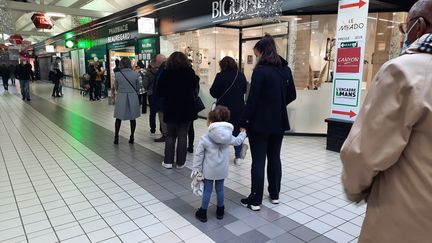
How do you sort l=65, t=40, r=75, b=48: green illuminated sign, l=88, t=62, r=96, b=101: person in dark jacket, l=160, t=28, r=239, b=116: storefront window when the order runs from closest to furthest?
l=160, t=28, r=239, b=116: storefront window → l=88, t=62, r=96, b=101: person in dark jacket → l=65, t=40, r=75, b=48: green illuminated sign

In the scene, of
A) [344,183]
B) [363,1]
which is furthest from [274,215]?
[363,1]

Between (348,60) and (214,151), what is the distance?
9.86 ft

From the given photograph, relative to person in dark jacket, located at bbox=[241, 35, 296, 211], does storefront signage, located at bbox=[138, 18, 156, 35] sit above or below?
above

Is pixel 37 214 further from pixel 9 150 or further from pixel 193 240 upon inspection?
pixel 9 150

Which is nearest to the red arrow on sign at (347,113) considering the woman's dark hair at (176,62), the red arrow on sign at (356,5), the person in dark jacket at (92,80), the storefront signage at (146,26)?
the red arrow on sign at (356,5)

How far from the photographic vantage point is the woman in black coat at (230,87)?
4.07 metres

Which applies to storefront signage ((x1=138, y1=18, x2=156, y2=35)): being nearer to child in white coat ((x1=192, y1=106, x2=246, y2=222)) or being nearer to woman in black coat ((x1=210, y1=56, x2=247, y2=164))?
woman in black coat ((x1=210, y1=56, x2=247, y2=164))

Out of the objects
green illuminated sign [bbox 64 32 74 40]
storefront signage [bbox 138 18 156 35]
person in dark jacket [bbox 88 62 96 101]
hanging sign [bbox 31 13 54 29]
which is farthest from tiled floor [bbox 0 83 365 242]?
green illuminated sign [bbox 64 32 74 40]

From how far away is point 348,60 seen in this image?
4621 millimetres

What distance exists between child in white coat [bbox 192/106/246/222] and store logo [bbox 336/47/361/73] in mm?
2708

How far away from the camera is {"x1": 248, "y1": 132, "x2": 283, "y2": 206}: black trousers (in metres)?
2.85

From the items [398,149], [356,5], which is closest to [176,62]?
[356,5]

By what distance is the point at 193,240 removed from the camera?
245cm

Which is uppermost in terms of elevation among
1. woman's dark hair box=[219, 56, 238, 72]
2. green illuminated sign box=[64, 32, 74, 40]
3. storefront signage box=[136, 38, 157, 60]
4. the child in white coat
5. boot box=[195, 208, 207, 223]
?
green illuminated sign box=[64, 32, 74, 40]
